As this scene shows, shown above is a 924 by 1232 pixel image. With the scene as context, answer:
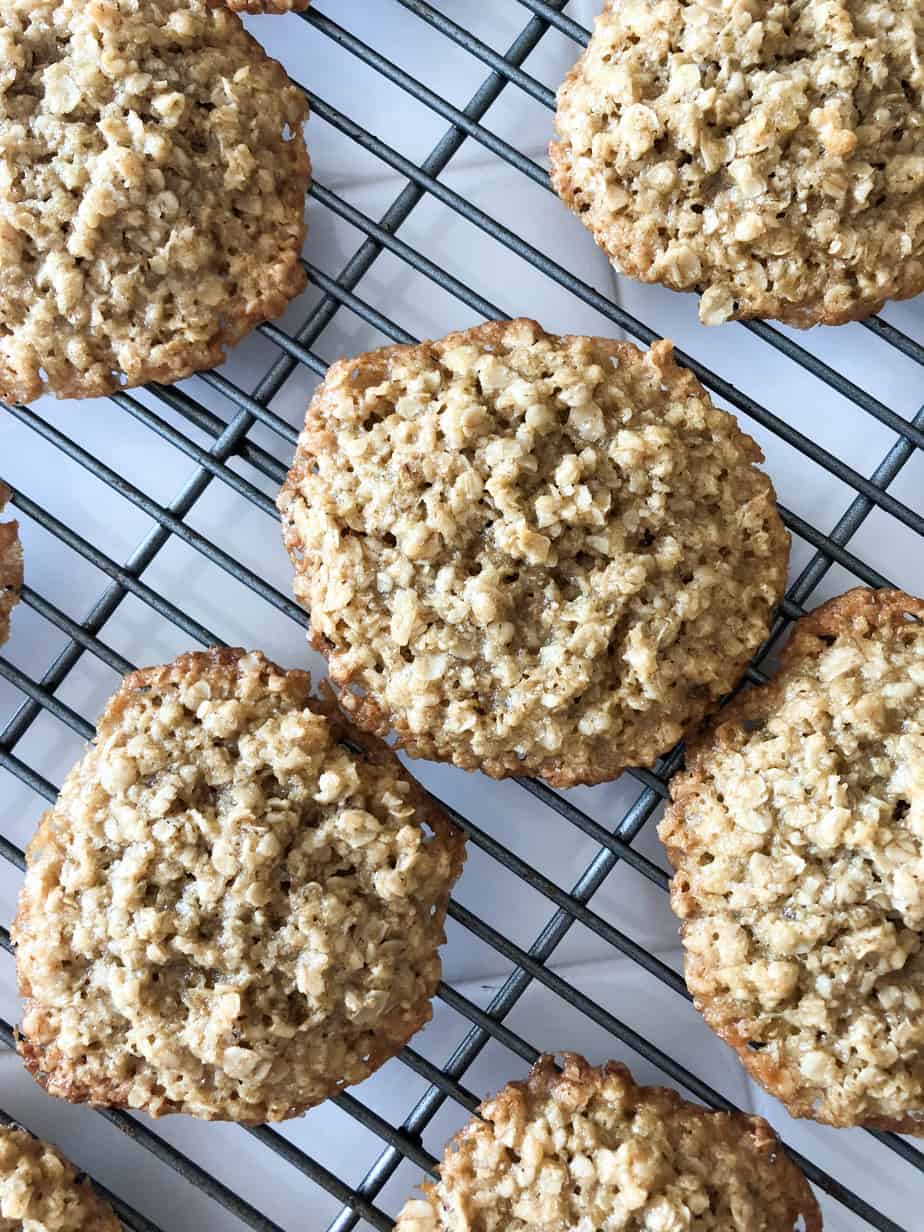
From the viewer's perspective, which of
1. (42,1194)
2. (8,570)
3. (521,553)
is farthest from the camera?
(8,570)

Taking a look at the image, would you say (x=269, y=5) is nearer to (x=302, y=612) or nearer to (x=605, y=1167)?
(x=302, y=612)

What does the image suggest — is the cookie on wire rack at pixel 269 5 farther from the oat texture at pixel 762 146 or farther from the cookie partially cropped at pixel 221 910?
the cookie partially cropped at pixel 221 910

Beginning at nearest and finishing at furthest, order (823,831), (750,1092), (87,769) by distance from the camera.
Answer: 1. (823,831)
2. (87,769)
3. (750,1092)

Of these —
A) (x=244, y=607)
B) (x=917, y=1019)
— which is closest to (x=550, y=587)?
(x=244, y=607)

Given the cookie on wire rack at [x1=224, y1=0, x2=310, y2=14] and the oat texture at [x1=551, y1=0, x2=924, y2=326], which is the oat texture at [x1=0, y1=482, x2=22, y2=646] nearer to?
the cookie on wire rack at [x1=224, y1=0, x2=310, y2=14]

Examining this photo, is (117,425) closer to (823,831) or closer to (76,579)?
(76,579)

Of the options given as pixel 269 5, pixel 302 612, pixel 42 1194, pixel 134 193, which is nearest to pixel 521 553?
pixel 302 612

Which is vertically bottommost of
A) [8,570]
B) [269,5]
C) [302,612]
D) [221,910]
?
[221,910]
